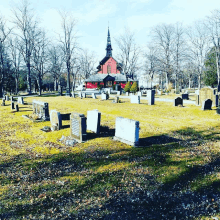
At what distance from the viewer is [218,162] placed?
6668 millimetres

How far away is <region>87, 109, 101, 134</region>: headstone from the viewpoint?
34.2 feet

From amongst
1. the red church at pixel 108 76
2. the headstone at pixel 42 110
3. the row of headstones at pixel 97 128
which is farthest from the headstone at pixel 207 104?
the red church at pixel 108 76

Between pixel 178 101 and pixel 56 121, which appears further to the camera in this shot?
pixel 178 101

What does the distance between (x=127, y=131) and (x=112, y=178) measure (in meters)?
3.38

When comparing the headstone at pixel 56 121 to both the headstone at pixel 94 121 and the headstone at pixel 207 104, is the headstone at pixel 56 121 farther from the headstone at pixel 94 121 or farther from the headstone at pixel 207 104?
the headstone at pixel 207 104

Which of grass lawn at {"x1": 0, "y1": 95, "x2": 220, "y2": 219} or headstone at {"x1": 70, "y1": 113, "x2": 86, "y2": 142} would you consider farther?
headstone at {"x1": 70, "y1": 113, "x2": 86, "y2": 142}

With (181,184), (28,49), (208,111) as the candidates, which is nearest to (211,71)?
(208,111)

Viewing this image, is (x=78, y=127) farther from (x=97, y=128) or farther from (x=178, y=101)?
(x=178, y=101)

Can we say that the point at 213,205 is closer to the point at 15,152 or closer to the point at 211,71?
the point at 15,152

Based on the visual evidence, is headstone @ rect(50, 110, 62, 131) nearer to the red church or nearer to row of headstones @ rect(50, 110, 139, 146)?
row of headstones @ rect(50, 110, 139, 146)

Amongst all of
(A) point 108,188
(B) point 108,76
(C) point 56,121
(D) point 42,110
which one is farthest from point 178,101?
(B) point 108,76

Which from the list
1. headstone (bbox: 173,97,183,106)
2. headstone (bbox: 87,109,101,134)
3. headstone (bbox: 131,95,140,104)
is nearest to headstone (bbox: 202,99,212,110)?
headstone (bbox: 173,97,183,106)

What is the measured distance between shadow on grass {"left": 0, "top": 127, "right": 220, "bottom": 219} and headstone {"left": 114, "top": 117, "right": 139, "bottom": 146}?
90cm

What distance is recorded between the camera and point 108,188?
17.6 feet
